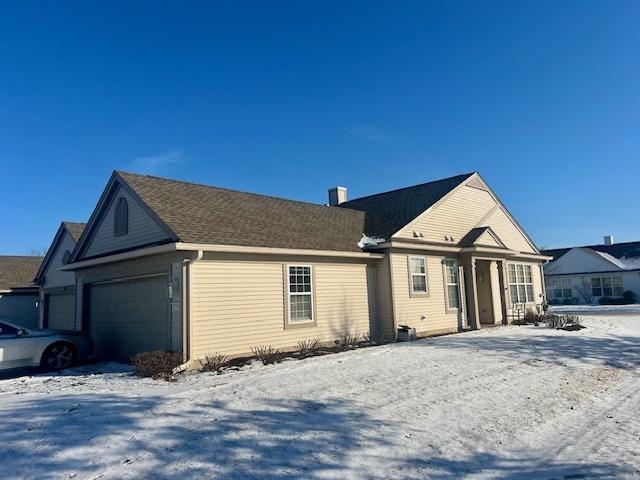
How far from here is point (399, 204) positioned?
65.6 feet

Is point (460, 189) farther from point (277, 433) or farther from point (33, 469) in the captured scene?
point (33, 469)

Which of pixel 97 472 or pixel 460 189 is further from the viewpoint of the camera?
pixel 460 189

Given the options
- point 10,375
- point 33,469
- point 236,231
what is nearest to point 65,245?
point 10,375

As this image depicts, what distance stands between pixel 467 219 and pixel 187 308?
13216 millimetres

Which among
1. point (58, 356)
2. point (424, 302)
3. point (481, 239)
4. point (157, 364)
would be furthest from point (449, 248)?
point (58, 356)

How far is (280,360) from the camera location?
11.8 metres

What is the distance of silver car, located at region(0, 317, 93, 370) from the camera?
38.8 feet

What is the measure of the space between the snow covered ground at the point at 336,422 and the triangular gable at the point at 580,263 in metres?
34.8

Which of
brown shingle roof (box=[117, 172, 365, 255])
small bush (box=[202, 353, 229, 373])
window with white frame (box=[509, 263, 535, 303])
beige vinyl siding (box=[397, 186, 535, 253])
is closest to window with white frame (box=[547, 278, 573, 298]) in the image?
window with white frame (box=[509, 263, 535, 303])

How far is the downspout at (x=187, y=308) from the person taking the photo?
11.1 meters

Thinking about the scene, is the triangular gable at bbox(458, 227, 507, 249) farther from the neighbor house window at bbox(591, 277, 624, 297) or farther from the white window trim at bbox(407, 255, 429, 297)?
the neighbor house window at bbox(591, 277, 624, 297)

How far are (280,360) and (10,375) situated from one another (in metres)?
6.90

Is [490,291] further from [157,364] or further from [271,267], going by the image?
[157,364]

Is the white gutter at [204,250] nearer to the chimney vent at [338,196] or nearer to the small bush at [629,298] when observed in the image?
the chimney vent at [338,196]
